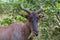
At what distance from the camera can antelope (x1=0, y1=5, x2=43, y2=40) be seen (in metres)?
7.19

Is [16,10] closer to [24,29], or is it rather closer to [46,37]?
[24,29]

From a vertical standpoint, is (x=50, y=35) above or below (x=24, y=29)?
below

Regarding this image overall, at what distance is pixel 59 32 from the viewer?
9.29m

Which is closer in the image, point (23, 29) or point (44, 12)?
point (23, 29)

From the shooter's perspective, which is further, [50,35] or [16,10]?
[50,35]

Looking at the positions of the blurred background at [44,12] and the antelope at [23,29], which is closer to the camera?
the antelope at [23,29]

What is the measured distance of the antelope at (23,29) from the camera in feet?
23.6

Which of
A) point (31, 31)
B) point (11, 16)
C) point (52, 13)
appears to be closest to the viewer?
point (31, 31)

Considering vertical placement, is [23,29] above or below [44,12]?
below

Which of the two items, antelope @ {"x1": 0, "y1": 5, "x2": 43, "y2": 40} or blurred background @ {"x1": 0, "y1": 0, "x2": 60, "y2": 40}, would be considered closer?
antelope @ {"x1": 0, "y1": 5, "x2": 43, "y2": 40}

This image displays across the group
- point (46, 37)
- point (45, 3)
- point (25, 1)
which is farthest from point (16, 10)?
point (46, 37)

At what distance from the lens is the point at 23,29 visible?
750 cm

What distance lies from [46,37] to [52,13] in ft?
4.85

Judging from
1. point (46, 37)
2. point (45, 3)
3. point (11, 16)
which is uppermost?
point (45, 3)
